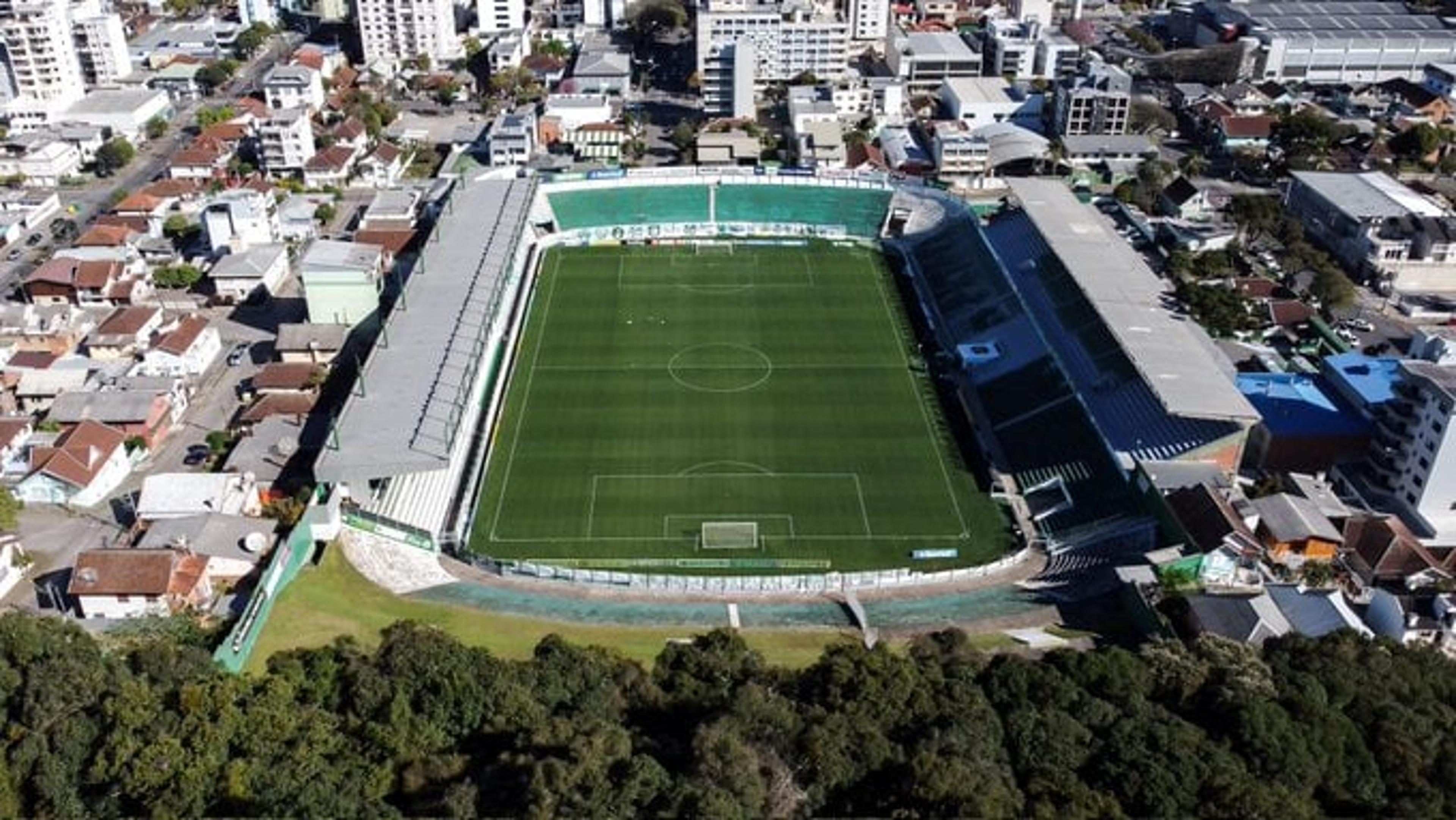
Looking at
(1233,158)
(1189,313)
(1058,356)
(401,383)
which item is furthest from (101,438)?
(1233,158)

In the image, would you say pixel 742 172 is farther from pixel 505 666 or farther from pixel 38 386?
pixel 505 666

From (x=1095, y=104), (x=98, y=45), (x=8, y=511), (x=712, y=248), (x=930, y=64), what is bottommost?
(x=712, y=248)

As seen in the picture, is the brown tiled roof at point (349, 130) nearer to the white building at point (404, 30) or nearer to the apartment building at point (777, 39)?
the white building at point (404, 30)

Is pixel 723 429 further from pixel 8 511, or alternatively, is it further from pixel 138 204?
pixel 138 204

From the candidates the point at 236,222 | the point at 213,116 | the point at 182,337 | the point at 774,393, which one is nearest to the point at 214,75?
the point at 213,116

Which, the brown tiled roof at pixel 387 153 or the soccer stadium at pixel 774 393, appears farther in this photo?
the brown tiled roof at pixel 387 153

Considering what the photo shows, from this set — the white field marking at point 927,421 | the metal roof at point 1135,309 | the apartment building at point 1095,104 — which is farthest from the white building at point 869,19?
the white field marking at point 927,421
